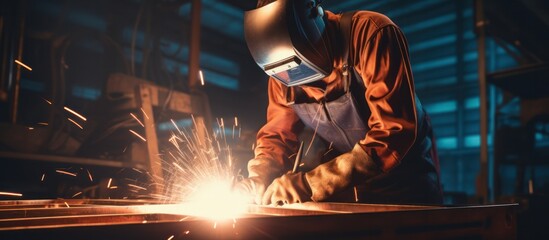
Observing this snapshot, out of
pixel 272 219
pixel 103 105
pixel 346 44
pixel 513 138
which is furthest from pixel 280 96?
pixel 513 138

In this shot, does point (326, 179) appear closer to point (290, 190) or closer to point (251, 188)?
point (290, 190)

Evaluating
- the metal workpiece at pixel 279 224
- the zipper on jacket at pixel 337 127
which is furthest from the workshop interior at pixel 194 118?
the zipper on jacket at pixel 337 127

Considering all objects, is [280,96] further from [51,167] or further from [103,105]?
[51,167]

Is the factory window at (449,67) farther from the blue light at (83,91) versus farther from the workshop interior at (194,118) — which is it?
the blue light at (83,91)

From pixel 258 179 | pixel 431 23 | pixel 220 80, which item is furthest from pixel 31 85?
pixel 431 23

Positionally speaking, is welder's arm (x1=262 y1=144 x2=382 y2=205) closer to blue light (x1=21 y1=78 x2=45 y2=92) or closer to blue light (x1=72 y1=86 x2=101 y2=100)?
blue light (x1=21 y1=78 x2=45 y2=92)

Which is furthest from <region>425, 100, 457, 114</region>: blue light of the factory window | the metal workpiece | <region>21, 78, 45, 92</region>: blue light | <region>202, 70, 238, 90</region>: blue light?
the metal workpiece

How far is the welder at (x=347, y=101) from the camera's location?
1.54 meters

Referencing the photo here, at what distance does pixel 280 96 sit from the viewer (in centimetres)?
219

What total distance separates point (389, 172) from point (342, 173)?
14.1 inches

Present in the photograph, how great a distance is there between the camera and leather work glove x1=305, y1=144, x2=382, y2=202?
1.52m

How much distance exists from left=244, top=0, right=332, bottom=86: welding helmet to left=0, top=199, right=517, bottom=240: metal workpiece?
58cm

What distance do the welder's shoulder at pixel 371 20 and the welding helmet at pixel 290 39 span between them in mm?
137

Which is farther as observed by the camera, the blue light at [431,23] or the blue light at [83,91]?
the blue light at [431,23]
